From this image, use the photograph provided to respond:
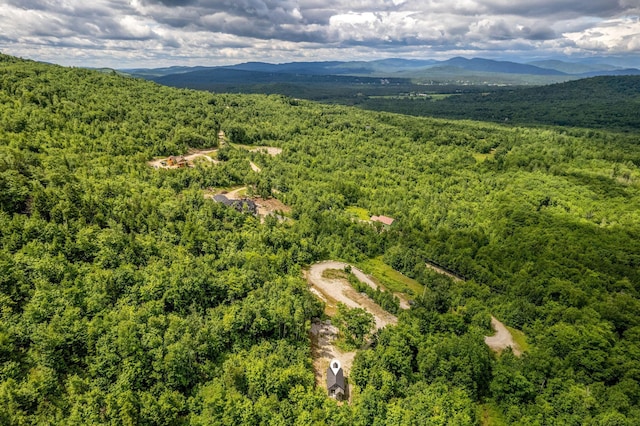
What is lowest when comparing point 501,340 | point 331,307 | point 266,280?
point 501,340

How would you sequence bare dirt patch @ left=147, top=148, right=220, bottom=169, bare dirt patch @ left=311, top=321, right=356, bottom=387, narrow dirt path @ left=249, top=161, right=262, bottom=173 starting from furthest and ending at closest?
narrow dirt path @ left=249, top=161, right=262, bottom=173 → bare dirt patch @ left=147, top=148, right=220, bottom=169 → bare dirt patch @ left=311, top=321, right=356, bottom=387

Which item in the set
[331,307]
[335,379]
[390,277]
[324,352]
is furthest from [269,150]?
[335,379]

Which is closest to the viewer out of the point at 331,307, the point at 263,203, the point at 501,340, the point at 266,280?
the point at 266,280

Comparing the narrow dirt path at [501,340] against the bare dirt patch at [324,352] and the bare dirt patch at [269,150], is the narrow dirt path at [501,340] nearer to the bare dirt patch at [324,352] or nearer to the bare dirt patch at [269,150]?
the bare dirt patch at [324,352]

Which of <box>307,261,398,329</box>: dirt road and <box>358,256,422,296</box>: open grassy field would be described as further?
<box>358,256,422,296</box>: open grassy field

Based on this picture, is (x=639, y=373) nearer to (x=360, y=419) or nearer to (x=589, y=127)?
(x=360, y=419)

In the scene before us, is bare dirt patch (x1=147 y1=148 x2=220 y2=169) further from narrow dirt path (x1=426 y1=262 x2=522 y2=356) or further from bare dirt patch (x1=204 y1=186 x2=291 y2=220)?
narrow dirt path (x1=426 y1=262 x2=522 y2=356)

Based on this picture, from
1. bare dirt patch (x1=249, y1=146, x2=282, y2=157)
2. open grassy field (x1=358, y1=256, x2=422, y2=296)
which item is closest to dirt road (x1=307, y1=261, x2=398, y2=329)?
open grassy field (x1=358, y1=256, x2=422, y2=296)

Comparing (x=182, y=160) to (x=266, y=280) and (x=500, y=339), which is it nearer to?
(x=266, y=280)
